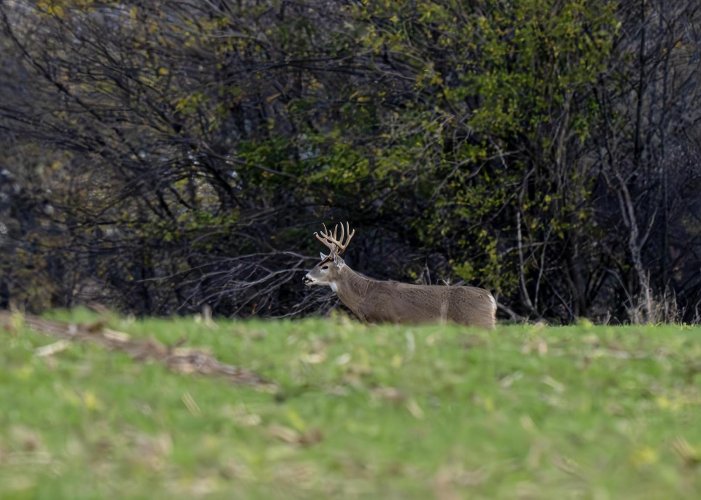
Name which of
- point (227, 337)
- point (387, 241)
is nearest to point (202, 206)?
point (387, 241)

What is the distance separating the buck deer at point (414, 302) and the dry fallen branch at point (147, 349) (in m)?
6.45

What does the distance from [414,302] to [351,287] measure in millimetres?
1744

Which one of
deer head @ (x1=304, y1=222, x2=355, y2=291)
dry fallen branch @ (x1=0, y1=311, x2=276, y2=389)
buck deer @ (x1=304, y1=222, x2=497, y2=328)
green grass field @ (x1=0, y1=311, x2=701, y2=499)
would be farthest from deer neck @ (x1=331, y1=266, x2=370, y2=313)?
dry fallen branch @ (x1=0, y1=311, x2=276, y2=389)

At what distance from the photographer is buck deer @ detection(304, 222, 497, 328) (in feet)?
50.2

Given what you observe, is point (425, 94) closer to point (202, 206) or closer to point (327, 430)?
point (202, 206)

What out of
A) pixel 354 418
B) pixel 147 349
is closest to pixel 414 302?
pixel 147 349

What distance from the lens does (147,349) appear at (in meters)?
8.22

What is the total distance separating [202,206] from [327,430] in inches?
950

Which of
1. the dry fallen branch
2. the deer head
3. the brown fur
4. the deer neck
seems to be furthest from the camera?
the deer head

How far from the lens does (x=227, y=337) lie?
889 centimetres

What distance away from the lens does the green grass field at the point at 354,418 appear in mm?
6160

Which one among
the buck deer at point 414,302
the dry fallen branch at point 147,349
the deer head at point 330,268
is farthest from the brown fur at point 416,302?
the dry fallen branch at point 147,349

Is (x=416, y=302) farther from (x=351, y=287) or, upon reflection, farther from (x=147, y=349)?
(x=147, y=349)

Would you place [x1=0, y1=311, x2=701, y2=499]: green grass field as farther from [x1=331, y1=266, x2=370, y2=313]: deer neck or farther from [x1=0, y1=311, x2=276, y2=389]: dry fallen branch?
[x1=331, y1=266, x2=370, y2=313]: deer neck
